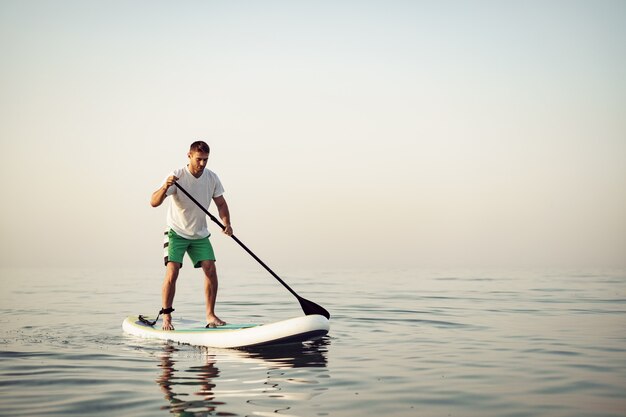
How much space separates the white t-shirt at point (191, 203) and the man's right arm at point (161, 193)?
0.20 meters

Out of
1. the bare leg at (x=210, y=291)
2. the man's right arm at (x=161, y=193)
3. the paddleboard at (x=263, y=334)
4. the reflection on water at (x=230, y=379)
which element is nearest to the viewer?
the reflection on water at (x=230, y=379)

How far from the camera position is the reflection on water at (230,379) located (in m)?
5.20

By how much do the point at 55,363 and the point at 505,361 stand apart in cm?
465

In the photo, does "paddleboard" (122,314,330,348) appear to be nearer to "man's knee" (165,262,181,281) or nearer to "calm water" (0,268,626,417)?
"calm water" (0,268,626,417)

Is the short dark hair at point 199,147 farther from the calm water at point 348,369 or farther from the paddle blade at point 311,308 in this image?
the calm water at point 348,369

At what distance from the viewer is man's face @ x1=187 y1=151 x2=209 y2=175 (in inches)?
349

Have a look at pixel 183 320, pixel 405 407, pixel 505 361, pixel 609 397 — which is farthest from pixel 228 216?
pixel 609 397

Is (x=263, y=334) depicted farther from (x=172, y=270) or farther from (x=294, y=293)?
(x=172, y=270)

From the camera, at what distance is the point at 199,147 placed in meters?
8.85

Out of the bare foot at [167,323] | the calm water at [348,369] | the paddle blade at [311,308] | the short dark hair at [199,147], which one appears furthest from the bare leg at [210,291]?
the short dark hair at [199,147]

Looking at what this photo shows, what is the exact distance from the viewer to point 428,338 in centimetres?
917

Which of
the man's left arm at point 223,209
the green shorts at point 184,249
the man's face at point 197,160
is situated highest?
the man's face at point 197,160

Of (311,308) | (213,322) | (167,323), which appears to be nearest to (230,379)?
(311,308)

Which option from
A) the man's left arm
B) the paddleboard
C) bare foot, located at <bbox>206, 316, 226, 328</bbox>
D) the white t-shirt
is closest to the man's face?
the white t-shirt
